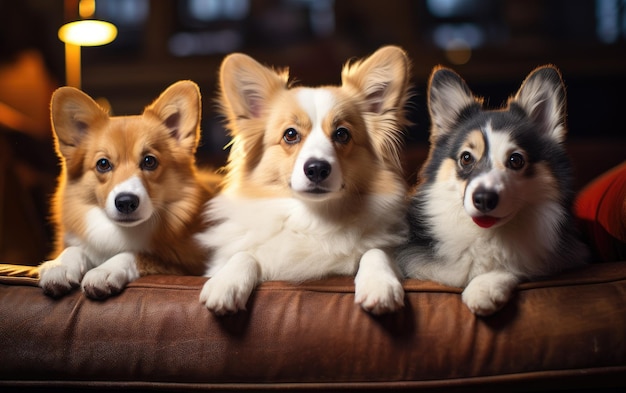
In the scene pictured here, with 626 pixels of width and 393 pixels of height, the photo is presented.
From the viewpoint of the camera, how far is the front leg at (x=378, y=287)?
1.51m

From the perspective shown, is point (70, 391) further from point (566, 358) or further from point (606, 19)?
point (606, 19)

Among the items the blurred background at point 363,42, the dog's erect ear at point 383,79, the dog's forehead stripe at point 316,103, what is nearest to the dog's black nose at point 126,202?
the dog's forehead stripe at point 316,103

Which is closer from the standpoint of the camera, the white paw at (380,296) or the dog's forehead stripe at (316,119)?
the white paw at (380,296)

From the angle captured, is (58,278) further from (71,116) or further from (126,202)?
(71,116)

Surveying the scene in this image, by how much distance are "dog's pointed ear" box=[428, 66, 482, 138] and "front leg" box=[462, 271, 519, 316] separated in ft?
1.75

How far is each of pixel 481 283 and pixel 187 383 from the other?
34.0 inches

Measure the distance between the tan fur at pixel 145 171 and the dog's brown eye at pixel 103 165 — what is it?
13 mm

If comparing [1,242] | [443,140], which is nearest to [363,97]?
[443,140]

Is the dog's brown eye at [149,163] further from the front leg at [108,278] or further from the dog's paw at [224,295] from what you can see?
the dog's paw at [224,295]

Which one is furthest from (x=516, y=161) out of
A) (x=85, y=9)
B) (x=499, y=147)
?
(x=85, y=9)

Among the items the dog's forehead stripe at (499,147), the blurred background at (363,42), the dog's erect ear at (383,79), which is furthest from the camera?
the blurred background at (363,42)

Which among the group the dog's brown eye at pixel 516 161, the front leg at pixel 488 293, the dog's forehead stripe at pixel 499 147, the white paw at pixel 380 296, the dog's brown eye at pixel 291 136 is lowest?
the white paw at pixel 380 296

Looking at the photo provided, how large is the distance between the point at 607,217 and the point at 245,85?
1352 millimetres

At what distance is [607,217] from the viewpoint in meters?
1.98
